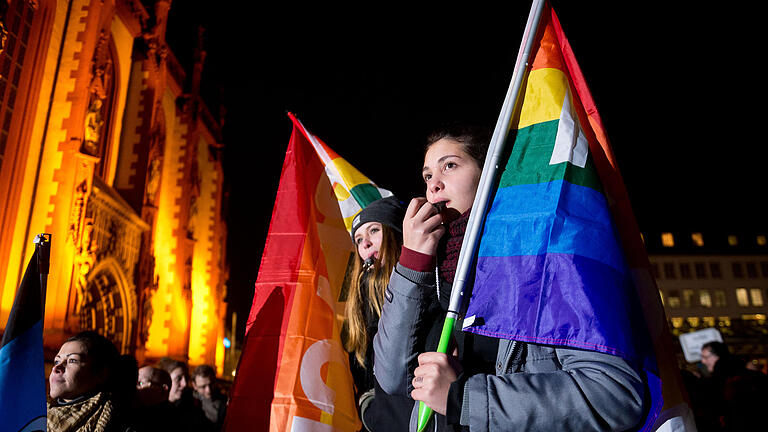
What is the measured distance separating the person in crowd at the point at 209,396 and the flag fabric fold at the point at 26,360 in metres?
4.20

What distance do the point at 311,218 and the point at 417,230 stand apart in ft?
6.89

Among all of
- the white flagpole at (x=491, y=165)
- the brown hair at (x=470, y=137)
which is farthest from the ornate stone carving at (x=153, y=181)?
the white flagpole at (x=491, y=165)

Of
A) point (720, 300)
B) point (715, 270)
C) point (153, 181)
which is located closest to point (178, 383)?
point (153, 181)

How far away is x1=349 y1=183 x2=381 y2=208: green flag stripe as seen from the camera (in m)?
4.12

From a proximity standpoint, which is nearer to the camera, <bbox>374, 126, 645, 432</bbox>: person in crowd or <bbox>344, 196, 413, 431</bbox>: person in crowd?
<bbox>374, 126, 645, 432</bbox>: person in crowd

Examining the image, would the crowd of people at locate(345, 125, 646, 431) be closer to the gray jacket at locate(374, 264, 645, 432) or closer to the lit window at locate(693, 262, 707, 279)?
the gray jacket at locate(374, 264, 645, 432)

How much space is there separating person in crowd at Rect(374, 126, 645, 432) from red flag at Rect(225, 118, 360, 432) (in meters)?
1.36

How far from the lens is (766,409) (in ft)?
14.5

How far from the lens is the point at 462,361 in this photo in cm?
194

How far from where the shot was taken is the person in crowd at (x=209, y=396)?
280 inches

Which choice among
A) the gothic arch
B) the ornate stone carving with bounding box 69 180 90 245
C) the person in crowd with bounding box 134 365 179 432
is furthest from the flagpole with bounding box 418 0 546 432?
the gothic arch

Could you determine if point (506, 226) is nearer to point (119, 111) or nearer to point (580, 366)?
point (580, 366)

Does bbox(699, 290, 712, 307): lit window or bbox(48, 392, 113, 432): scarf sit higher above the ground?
bbox(699, 290, 712, 307): lit window

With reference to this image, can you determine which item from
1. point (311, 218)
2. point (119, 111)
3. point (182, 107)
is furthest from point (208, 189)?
point (311, 218)
